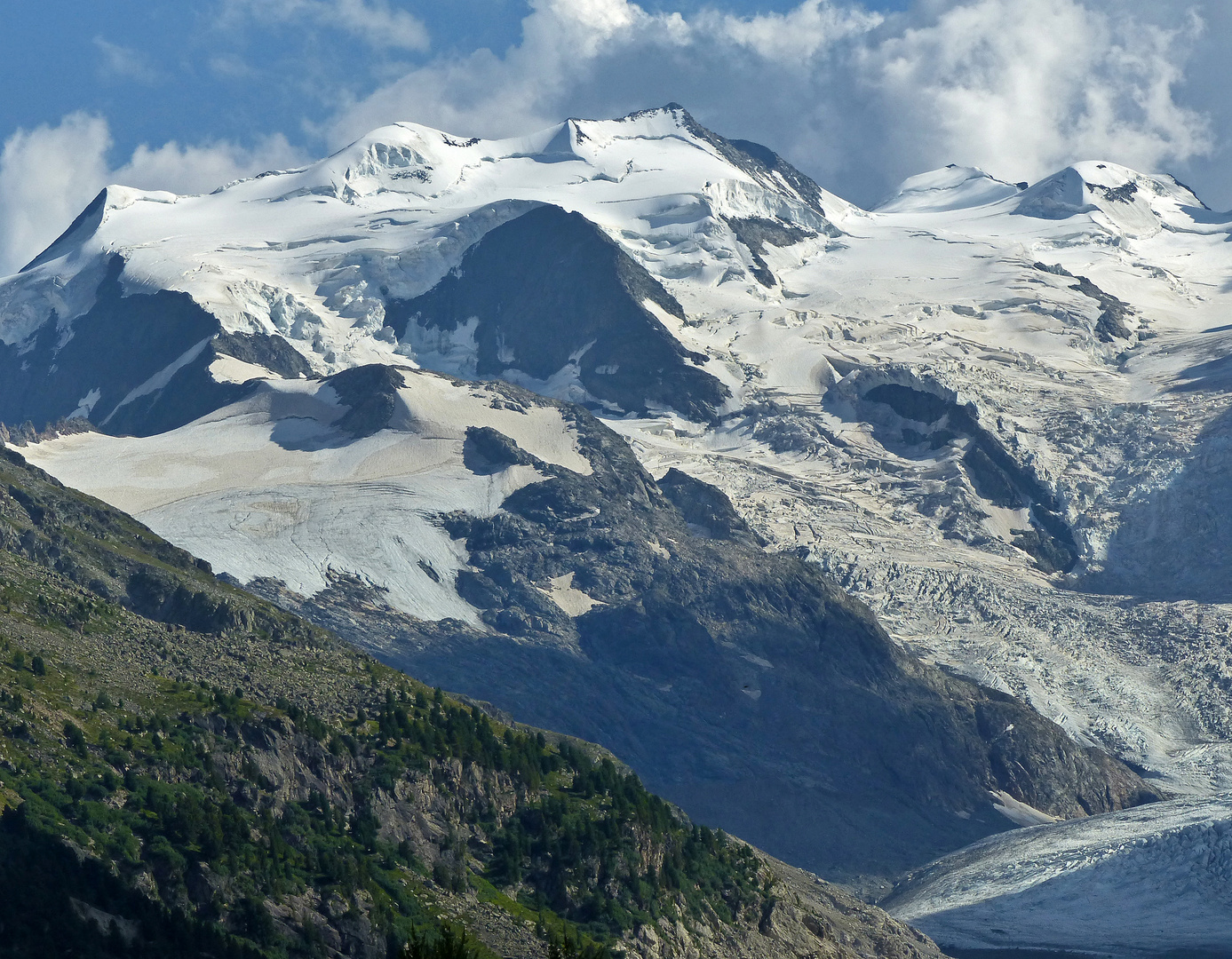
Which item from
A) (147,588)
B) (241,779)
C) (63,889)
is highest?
(147,588)

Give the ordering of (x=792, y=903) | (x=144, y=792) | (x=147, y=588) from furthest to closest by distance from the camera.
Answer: (x=147, y=588)
(x=792, y=903)
(x=144, y=792)

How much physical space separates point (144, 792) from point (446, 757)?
101ft

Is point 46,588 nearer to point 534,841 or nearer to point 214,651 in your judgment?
point 214,651

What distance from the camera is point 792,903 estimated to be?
18288 cm

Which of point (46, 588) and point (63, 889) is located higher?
point (46, 588)

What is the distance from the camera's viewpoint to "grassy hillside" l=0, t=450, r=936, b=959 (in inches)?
4956

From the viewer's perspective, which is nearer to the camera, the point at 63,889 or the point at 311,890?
the point at 63,889

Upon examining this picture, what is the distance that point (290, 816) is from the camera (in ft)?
472

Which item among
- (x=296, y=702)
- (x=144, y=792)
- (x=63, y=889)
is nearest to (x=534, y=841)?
(x=296, y=702)

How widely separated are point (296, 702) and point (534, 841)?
19043 millimetres

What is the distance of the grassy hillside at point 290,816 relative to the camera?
413 ft

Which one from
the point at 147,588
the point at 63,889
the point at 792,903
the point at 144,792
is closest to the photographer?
the point at 63,889

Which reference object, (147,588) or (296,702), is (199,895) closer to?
(296,702)

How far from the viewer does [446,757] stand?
16050 cm
